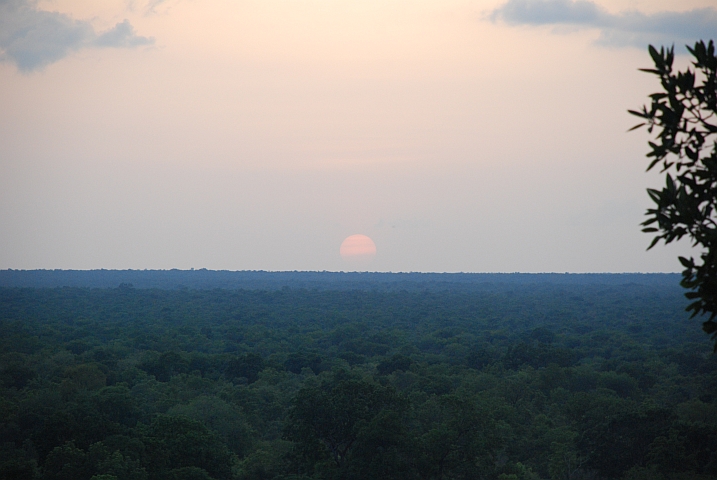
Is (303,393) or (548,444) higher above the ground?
(303,393)

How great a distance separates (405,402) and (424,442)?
10.6ft

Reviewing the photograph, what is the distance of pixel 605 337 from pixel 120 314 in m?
100

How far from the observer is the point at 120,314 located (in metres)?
150

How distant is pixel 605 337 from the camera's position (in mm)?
98875

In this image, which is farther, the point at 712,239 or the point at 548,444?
the point at 548,444

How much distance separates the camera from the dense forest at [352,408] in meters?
30.1

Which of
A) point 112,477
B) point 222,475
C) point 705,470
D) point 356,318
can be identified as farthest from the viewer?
point 356,318

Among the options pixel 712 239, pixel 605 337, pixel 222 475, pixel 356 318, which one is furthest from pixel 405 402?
pixel 356 318

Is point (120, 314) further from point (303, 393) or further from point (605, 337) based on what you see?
point (303, 393)

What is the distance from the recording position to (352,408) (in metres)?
33.0

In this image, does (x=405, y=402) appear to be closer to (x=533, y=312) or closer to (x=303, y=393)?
(x=303, y=393)

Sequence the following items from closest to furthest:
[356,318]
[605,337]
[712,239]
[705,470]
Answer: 1. [712,239]
2. [705,470]
3. [605,337]
4. [356,318]

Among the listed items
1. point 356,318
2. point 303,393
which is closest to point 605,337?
point 356,318

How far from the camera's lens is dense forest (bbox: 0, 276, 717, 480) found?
98.8 feet
